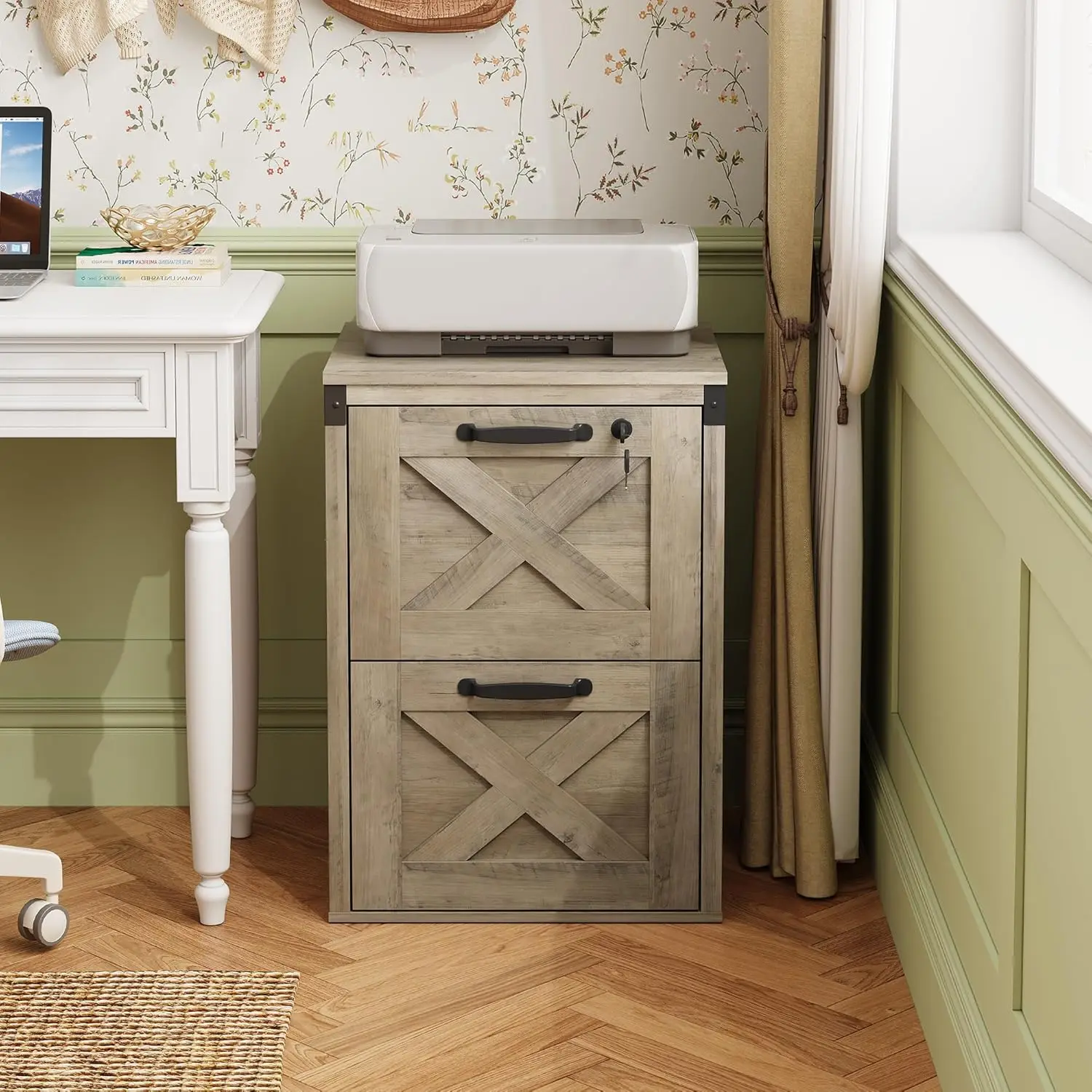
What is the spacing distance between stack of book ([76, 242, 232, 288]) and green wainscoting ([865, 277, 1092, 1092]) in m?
0.96

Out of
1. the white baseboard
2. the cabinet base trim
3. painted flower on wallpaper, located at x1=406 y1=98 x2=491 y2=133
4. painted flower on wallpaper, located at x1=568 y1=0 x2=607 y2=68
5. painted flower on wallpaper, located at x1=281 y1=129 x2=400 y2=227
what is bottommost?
the cabinet base trim

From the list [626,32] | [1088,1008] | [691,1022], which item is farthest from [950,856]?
[626,32]

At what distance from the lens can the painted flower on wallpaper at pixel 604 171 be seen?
2359 millimetres

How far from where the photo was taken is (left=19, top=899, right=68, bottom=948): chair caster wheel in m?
2.01

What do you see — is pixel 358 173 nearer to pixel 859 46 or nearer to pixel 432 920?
pixel 859 46

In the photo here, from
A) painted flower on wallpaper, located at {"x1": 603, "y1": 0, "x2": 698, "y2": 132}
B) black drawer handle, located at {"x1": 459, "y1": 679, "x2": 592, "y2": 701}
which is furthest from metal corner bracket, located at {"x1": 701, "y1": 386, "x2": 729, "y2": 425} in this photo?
painted flower on wallpaper, located at {"x1": 603, "y1": 0, "x2": 698, "y2": 132}

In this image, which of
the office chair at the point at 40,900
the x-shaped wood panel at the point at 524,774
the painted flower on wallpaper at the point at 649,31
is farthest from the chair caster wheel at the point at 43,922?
the painted flower on wallpaper at the point at 649,31

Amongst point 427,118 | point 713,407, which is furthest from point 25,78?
point 713,407

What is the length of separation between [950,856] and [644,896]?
52 cm

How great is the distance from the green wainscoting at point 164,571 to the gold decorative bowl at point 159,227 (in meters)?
0.17

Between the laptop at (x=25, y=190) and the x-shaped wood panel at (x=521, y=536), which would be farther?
the laptop at (x=25, y=190)

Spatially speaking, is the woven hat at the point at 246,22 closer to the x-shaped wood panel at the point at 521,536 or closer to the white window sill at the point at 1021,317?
the x-shaped wood panel at the point at 521,536

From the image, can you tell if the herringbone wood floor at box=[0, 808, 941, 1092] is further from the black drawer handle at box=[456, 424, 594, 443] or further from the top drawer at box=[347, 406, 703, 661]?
the black drawer handle at box=[456, 424, 594, 443]

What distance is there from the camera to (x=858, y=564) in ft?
7.02
